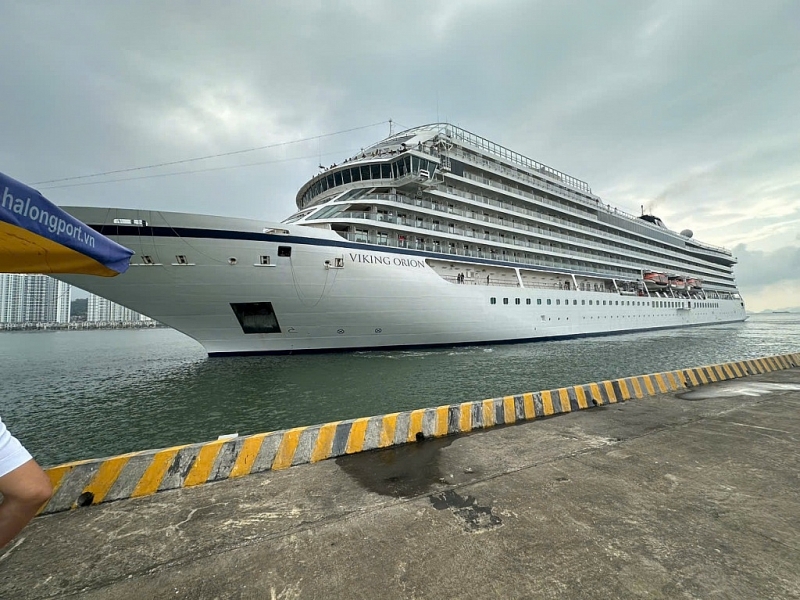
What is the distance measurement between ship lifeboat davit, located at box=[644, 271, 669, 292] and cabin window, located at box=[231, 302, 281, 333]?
41703 mm

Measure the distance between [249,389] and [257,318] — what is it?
6.47 metres

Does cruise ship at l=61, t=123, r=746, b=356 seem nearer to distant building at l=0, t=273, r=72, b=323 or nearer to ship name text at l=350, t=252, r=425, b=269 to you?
ship name text at l=350, t=252, r=425, b=269

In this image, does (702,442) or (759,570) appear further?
(702,442)

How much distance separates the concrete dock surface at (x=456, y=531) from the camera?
2.10m

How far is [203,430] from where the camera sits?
7.52 metres

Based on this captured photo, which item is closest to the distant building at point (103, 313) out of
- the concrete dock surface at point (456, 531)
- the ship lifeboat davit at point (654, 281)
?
the ship lifeboat davit at point (654, 281)

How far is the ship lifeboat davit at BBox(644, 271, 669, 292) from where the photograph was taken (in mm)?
39950

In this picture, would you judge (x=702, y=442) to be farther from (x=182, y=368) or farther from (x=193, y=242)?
(x=182, y=368)

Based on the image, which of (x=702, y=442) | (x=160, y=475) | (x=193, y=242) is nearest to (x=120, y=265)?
(x=160, y=475)

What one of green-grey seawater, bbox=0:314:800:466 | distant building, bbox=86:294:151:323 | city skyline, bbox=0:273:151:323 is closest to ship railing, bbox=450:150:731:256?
green-grey seawater, bbox=0:314:800:466

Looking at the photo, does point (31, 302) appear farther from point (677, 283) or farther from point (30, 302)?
point (677, 283)

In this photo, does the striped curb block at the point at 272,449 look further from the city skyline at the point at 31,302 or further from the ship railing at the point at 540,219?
the city skyline at the point at 31,302

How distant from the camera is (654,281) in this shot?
40.1 metres

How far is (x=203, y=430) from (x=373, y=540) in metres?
6.56
